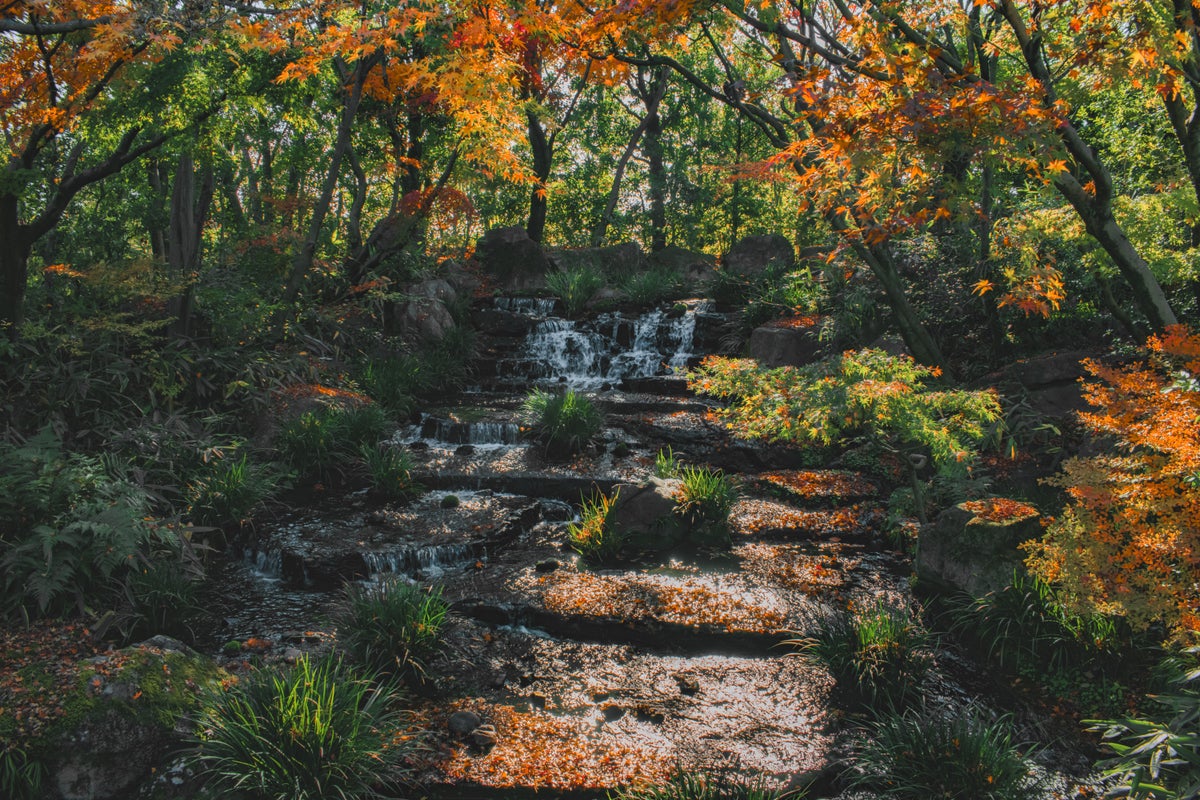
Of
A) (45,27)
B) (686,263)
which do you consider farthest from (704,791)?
(686,263)

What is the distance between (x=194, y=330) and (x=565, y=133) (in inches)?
643

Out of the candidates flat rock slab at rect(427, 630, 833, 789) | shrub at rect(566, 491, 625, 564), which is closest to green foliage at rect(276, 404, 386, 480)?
shrub at rect(566, 491, 625, 564)

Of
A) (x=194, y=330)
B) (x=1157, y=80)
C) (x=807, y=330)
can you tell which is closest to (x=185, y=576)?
(x=194, y=330)

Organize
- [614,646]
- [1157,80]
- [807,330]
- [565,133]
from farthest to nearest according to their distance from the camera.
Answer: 1. [565,133]
2. [807,330]
3. [614,646]
4. [1157,80]

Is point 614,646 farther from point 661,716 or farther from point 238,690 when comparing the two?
point 238,690

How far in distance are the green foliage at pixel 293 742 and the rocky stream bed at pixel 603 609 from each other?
0.41 meters

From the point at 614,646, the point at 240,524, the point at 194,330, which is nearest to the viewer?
the point at 614,646

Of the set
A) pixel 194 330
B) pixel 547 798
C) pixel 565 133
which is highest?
pixel 565 133

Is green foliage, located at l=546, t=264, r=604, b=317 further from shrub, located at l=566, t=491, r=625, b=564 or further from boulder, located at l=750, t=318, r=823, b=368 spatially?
shrub, located at l=566, t=491, r=625, b=564

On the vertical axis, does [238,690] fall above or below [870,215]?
below

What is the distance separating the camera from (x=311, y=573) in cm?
594

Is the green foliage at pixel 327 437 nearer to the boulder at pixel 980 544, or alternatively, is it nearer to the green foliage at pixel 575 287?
the boulder at pixel 980 544

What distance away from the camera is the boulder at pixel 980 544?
4.79 metres

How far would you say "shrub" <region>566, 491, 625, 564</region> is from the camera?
6.09m
